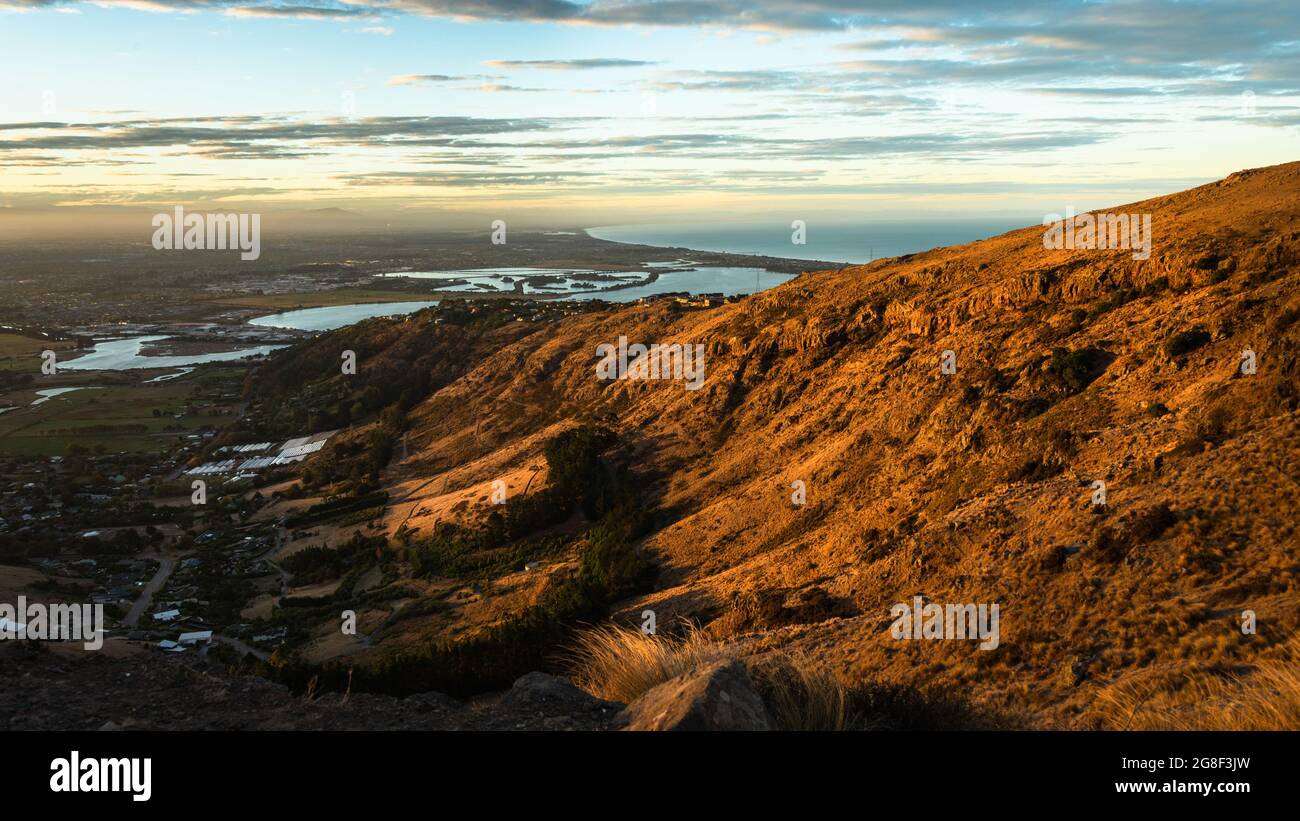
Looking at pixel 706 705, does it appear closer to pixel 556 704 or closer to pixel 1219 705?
pixel 556 704

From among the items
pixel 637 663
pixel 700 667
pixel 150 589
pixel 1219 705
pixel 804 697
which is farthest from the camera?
pixel 150 589

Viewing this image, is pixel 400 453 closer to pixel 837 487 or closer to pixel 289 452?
pixel 289 452

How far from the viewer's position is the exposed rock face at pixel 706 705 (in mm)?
5527

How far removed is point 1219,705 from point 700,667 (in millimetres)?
4218

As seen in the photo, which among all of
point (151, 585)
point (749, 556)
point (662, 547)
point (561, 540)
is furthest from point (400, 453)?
point (749, 556)

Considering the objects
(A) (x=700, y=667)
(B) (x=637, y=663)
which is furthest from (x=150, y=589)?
(A) (x=700, y=667)

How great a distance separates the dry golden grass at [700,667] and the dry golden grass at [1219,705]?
2431 mm

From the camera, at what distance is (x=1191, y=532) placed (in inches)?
504

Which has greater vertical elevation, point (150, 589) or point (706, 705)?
point (706, 705)

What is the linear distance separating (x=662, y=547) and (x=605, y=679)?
1866 centimetres

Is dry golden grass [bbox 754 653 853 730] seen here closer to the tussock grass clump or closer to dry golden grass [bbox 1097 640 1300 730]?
the tussock grass clump

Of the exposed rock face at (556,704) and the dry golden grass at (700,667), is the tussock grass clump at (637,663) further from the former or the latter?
the exposed rock face at (556,704)

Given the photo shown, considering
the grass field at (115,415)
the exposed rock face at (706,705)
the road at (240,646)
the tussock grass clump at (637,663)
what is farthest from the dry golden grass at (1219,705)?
the grass field at (115,415)

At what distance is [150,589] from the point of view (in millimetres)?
33438
